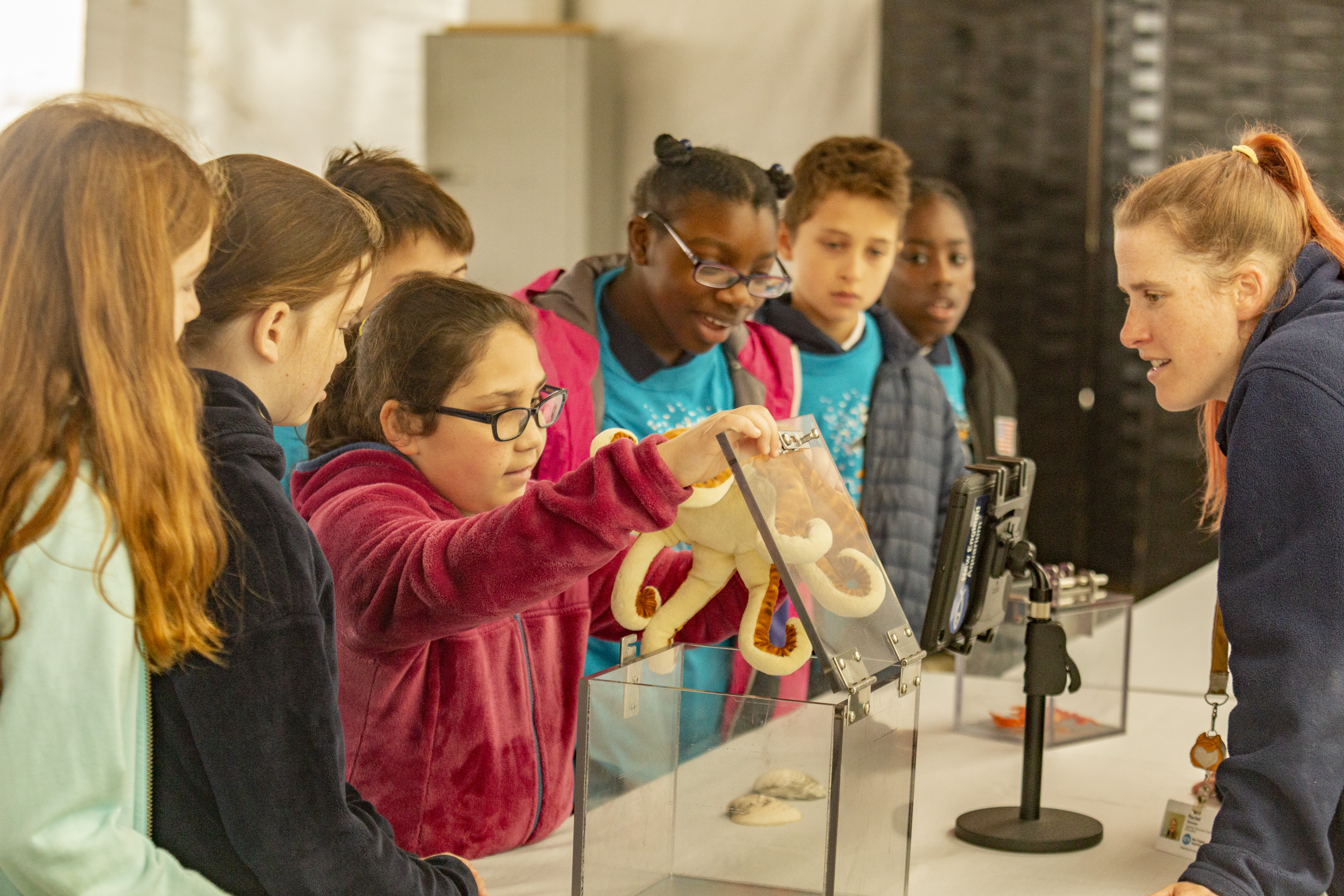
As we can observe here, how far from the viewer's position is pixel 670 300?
6.04 feet

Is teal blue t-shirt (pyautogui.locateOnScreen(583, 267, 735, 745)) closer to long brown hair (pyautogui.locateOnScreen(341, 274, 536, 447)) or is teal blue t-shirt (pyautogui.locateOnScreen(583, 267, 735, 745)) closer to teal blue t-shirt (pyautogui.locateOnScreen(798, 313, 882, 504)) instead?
teal blue t-shirt (pyautogui.locateOnScreen(798, 313, 882, 504))

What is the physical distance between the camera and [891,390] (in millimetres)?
2236

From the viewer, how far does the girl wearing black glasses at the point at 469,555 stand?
40.9 inches

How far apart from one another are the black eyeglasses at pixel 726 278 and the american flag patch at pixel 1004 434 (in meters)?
1.06

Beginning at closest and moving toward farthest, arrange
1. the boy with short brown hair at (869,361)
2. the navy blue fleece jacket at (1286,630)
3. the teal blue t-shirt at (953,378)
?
the navy blue fleece jacket at (1286,630), the boy with short brown hair at (869,361), the teal blue t-shirt at (953,378)

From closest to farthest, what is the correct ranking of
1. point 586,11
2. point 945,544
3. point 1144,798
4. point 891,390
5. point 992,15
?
point 945,544 → point 1144,798 → point 891,390 → point 992,15 → point 586,11

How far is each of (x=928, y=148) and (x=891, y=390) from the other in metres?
1.63

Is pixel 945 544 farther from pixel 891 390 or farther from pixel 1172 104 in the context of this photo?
pixel 1172 104

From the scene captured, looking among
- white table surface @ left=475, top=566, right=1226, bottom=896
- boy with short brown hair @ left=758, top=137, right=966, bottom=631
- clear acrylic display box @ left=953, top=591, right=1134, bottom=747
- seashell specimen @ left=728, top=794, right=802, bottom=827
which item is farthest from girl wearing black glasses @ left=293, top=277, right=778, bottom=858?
boy with short brown hair @ left=758, top=137, right=966, bottom=631

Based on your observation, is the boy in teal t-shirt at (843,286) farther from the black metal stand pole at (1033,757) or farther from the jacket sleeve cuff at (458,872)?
the jacket sleeve cuff at (458,872)

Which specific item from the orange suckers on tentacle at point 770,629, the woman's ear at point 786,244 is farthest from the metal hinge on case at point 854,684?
the woman's ear at point 786,244

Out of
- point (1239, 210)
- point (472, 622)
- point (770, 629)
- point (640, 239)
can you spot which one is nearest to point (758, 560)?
point (770, 629)

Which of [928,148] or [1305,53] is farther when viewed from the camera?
[928,148]

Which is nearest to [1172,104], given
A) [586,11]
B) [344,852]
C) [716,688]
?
[586,11]
